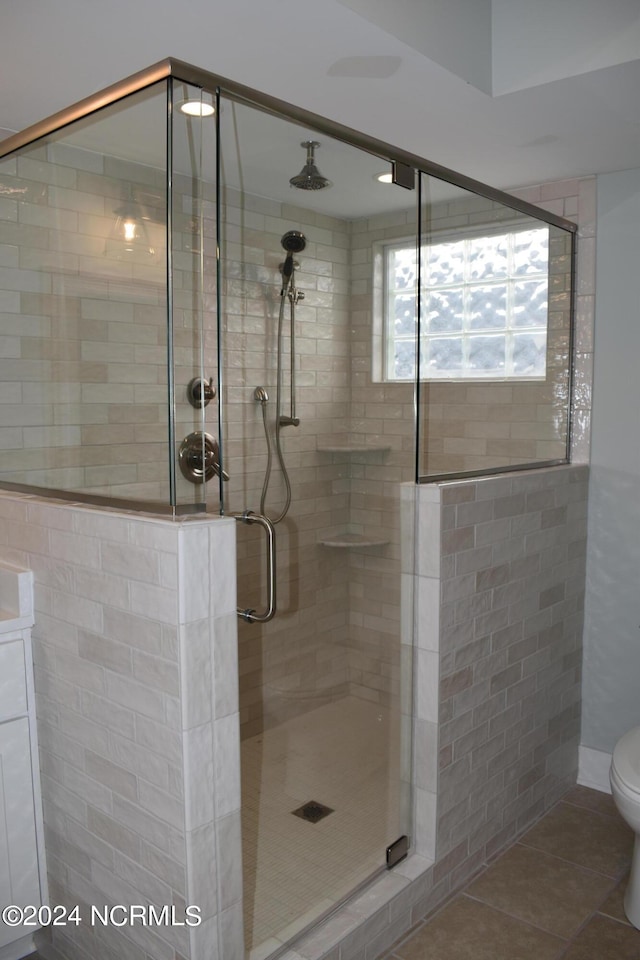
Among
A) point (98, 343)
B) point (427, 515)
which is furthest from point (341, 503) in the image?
point (98, 343)

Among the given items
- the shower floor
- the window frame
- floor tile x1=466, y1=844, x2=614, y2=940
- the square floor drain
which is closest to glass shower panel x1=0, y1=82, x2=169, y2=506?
the window frame

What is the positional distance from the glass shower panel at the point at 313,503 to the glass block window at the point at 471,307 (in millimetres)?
48

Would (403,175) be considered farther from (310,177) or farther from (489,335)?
(489,335)

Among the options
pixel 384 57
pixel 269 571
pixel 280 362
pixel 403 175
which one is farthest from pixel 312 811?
pixel 384 57

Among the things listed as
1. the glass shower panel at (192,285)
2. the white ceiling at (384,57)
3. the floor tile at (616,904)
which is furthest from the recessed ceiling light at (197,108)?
the floor tile at (616,904)

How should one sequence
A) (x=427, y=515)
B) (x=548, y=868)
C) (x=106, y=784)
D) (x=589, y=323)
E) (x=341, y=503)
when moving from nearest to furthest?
(x=106, y=784) < (x=341, y=503) < (x=427, y=515) < (x=548, y=868) < (x=589, y=323)

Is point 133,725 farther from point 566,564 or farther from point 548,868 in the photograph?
point 566,564

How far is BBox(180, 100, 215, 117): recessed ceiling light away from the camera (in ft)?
5.13

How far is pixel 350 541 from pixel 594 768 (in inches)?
66.9

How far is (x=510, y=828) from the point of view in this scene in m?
2.68

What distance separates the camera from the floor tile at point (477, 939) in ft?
6.97

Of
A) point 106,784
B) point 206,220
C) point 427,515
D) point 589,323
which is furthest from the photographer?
point 589,323

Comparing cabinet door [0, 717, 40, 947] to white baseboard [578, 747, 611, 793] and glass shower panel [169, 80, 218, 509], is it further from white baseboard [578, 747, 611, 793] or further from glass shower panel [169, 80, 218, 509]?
white baseboard [578, 747, 611, 793]

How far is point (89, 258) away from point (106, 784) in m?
1.23
